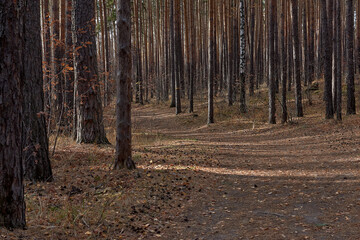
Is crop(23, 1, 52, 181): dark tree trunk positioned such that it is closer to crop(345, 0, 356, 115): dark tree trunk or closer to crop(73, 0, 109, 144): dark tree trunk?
crop(73, 0, 109, 144): dark tree trunk

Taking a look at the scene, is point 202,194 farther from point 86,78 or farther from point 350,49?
point 350,49

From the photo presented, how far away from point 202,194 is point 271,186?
1.59 m

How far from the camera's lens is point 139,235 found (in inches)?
165

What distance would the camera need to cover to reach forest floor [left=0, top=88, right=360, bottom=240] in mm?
4230

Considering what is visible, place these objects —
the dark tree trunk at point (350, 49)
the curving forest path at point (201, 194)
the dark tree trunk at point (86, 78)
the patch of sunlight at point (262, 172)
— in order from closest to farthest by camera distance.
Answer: the curving forest path at point (201, 194), the patch of sunlight at point (262, 172), the dark tree trunk at point (86, 78), the dark tree trunk at point (350, 49)

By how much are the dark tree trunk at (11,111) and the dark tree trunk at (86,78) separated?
5.65 metres

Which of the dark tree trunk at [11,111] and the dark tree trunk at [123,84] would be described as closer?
the dark tree trunk at [11,111]

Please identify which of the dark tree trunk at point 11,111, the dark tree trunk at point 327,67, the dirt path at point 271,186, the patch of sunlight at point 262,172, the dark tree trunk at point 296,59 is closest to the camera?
the dark tree trunk at point 11,111

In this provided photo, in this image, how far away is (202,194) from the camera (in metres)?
6.20

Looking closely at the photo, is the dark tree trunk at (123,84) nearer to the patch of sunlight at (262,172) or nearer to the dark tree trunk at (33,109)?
the patch of sunlight at (262,172)

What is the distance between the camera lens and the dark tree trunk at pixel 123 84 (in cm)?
668

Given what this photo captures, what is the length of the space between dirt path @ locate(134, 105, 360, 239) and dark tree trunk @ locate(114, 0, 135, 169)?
1059 millimetres

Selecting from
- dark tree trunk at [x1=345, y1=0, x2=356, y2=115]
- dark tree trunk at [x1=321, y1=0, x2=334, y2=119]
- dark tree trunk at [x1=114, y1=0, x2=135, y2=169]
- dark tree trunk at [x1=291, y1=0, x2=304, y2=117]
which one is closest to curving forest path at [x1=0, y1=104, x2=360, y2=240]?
dark tree trunk at [x1=114, y1=0, x2=135, y2=169]

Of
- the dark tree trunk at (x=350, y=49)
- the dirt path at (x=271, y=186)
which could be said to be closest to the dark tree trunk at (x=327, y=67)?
the dark tree trunk at (x=350, y=49)
